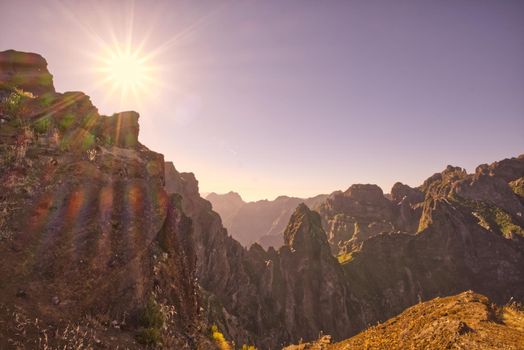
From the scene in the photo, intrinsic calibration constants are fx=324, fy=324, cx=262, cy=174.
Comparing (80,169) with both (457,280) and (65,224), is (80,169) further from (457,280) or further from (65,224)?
(457,280)

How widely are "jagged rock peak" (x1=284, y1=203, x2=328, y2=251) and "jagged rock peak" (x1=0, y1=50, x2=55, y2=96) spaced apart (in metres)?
113

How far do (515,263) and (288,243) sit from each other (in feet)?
327

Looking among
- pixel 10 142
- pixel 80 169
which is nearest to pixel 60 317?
pixel 80 169

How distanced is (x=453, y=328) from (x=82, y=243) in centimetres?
1438

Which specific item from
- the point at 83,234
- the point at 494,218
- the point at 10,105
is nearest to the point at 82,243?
the point at 83,234

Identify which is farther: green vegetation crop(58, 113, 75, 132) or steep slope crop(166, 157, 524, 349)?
steep slope crop(166, 157, 524, 349)

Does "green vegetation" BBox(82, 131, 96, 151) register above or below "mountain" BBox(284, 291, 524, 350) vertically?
above

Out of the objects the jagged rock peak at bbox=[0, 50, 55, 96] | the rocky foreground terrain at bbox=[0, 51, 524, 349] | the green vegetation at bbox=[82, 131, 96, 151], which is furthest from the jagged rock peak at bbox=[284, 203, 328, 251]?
the green vegetation at bbox=[82, 131, 96, 151]

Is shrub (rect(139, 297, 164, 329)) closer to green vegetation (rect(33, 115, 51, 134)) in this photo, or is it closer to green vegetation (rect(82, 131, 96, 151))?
green vegetation (rect(82, 131, 96, 151))

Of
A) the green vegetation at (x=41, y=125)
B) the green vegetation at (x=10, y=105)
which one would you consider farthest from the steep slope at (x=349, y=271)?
the green vegetation at (x=10, y=105)

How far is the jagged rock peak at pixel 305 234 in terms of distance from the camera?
427ft

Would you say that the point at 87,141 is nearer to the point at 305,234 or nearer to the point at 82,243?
the point at 82,243

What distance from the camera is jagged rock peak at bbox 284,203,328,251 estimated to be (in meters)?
130

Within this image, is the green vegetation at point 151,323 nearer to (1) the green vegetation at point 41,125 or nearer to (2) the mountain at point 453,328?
(2) the mountain at point 453,328
